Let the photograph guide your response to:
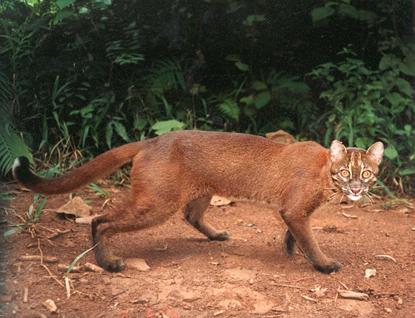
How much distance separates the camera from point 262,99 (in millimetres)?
7535

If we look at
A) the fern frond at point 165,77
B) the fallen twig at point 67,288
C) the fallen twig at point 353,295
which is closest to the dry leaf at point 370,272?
the fallen twig at point 353,295

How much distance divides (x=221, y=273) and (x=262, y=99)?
9.69 feet

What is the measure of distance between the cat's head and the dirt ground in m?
0.68

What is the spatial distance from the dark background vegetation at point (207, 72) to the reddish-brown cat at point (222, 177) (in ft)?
5.97

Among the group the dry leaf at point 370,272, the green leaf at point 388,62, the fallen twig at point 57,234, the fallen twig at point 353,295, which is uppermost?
the green leaf at point 388,62

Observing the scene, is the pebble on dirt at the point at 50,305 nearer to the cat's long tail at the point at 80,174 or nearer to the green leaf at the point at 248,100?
the cat's long tail at the point at 80,174

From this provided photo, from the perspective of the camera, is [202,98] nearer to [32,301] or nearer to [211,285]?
[211,285]

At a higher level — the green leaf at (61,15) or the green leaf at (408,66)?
the green leaf at (61,15)

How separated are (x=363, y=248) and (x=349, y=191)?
903mm

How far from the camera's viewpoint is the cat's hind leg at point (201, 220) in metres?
5.77

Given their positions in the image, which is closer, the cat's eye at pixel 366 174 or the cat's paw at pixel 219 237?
the cat's eye at pixel 366 174

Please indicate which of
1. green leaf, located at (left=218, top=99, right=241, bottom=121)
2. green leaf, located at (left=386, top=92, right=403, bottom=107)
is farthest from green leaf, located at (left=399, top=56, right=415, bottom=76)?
green leaf, located at (left=218, top=99, right=241, bottom=121)

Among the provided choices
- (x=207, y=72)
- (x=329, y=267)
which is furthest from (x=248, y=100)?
(x=329, y=267)

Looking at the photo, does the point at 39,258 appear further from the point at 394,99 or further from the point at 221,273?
the point at 394,99
